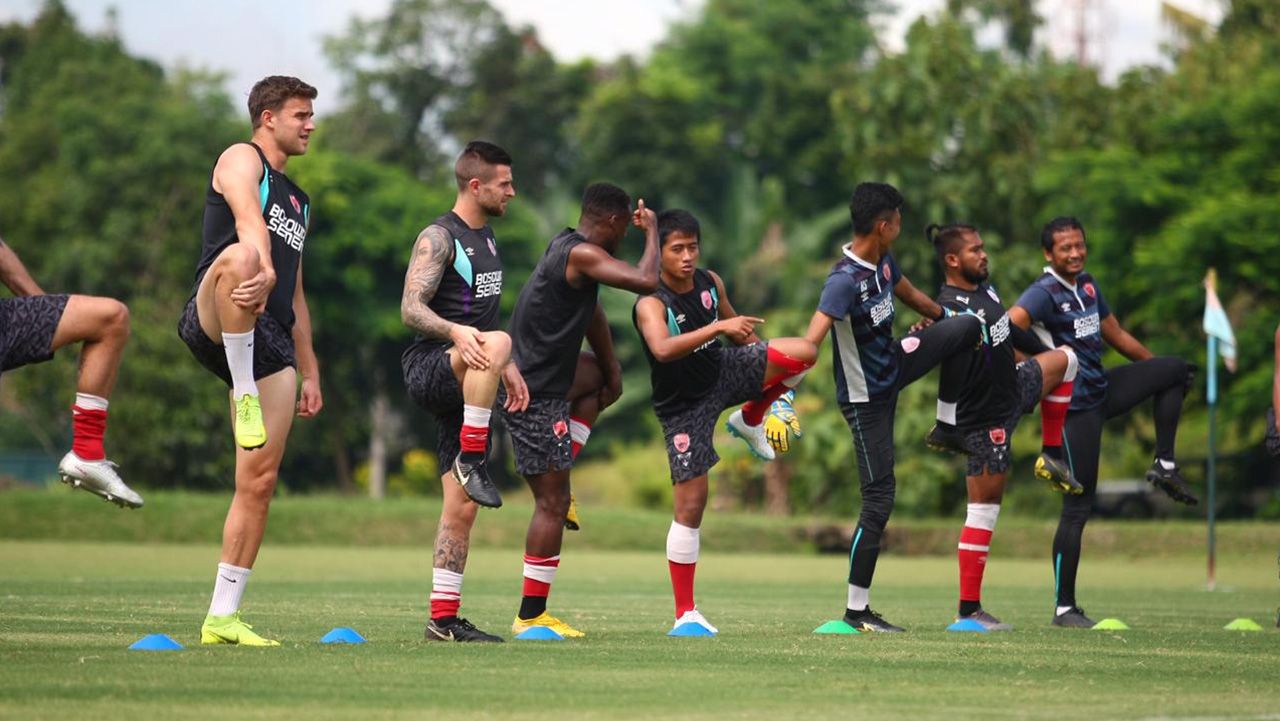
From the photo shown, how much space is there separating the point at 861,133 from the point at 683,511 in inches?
1190

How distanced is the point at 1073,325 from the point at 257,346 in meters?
6.07

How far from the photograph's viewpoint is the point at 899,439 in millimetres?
35281

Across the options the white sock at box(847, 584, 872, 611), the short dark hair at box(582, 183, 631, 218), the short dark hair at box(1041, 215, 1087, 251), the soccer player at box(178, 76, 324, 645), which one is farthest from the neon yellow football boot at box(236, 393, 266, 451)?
the short dark hair at box(1041, 215, 1087, 251)

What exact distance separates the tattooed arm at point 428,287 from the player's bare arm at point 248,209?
0.86 meters

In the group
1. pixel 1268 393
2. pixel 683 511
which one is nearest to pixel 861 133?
pixel 1268 393

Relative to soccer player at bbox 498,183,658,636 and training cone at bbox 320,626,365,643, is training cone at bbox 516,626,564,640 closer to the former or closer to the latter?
soccer player at bbox 498,183,658,636

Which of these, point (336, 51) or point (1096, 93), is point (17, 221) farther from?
point (1096, 93)

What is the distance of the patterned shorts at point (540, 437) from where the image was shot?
32.5 ft

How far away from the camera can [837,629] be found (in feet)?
35.1

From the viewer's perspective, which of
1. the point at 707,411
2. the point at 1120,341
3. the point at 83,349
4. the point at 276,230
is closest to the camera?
the point at 83,349

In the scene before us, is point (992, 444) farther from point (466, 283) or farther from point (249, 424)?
point (249, 424)

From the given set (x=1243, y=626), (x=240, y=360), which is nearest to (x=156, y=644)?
(x=240, y=360)

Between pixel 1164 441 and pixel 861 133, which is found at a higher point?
pixel 861 133

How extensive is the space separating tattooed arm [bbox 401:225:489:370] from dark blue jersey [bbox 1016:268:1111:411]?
4.61 m
